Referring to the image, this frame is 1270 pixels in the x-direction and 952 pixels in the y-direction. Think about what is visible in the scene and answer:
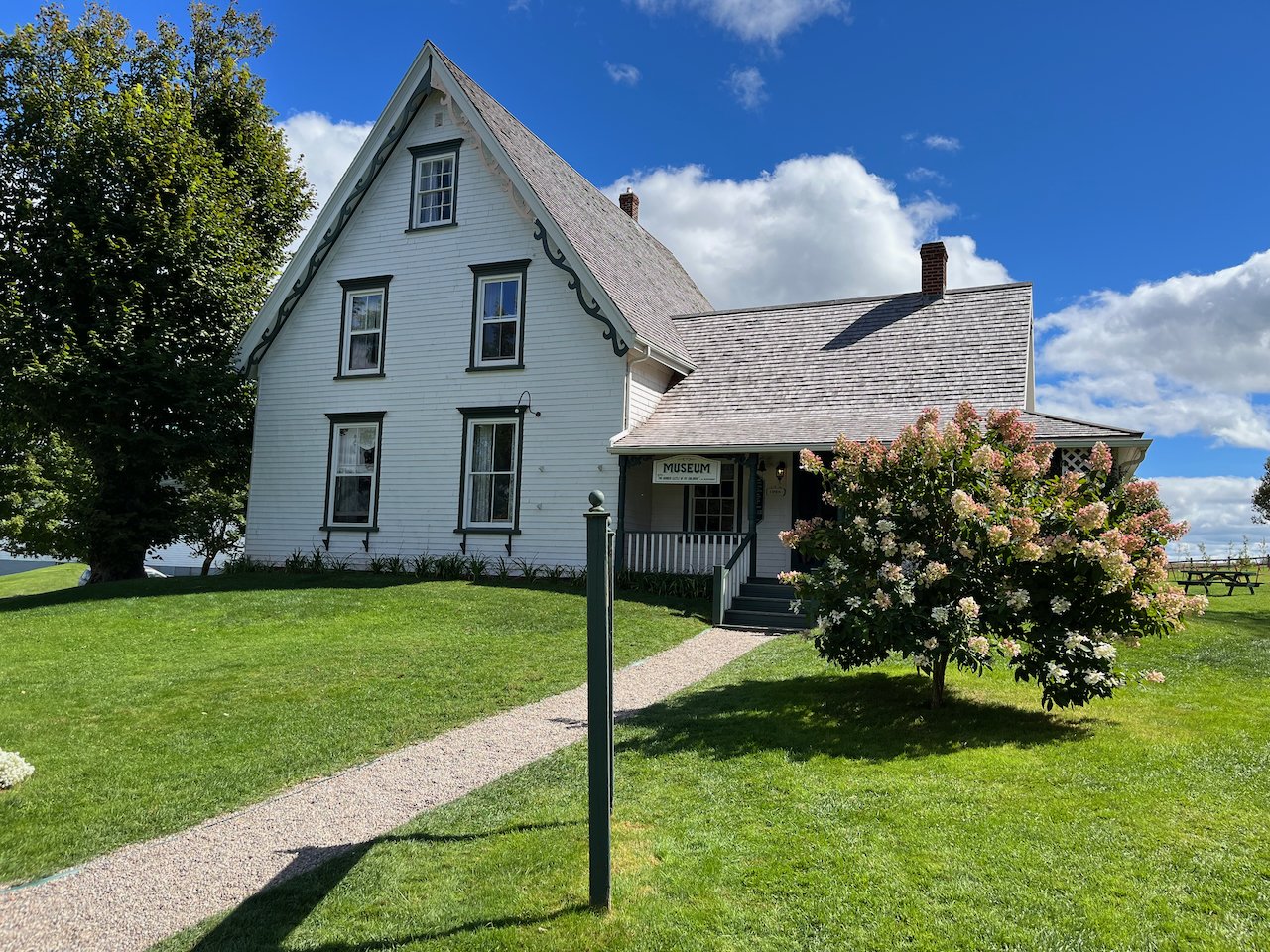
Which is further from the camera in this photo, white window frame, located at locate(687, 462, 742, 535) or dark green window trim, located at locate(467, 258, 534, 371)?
dark green window trim, located at locate(467, 258, 534, 371)

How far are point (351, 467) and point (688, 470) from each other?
26.5ft

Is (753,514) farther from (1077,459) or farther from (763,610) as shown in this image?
(1077,459)

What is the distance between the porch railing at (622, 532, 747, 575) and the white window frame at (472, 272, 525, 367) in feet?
15.7

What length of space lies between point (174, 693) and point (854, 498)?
707cm

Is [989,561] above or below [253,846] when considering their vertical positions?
above

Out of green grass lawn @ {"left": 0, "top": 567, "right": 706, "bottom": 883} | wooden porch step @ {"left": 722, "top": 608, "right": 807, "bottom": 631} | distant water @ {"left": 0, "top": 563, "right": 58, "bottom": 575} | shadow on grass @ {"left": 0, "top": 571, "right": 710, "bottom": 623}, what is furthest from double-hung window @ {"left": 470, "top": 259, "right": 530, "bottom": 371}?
distant water @ {"left": 0, "top": 563, "right": 58, "bottom": 575}

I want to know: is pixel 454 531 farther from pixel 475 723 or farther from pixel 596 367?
pixel 475 723

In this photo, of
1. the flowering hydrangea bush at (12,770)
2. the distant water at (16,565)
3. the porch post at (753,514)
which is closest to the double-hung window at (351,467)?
the porch post at (753,514)

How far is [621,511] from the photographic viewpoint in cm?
1706

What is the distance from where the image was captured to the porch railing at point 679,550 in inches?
637

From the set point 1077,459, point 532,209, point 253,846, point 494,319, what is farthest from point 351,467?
point 253,846

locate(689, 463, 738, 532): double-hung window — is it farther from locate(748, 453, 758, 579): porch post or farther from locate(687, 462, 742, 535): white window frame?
locate(748, 453, 758, 579): porch post

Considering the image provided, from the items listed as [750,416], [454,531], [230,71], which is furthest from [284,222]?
[750,416]

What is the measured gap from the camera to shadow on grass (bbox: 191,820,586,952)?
158 inches
